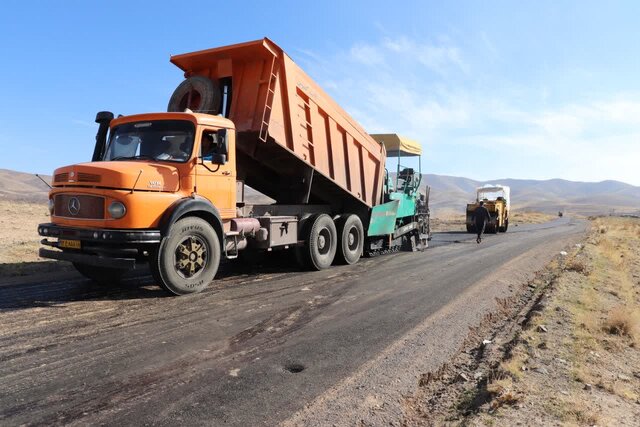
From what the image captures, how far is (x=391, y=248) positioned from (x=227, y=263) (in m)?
5.00

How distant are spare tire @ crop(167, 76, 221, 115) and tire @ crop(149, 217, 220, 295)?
2.41 m

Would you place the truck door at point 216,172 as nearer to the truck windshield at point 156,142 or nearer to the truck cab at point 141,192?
the truck cab at point 141,192

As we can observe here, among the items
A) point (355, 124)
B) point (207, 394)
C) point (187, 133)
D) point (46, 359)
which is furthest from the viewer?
point (355, 124)

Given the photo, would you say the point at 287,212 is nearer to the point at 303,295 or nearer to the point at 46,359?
the point at 303,295

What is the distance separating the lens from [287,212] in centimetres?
883

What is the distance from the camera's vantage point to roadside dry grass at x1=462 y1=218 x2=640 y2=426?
10.4 ft

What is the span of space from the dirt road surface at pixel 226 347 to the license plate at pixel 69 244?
725mm

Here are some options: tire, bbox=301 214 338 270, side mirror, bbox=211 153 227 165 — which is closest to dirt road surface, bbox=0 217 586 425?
tire, bbox=301 214 338 270

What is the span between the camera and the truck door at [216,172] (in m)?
6.53

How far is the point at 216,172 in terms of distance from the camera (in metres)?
6.82

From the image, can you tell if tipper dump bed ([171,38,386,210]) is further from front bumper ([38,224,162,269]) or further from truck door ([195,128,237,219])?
front bumper ([38,224,162,269])

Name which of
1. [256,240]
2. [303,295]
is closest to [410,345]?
[303,295]

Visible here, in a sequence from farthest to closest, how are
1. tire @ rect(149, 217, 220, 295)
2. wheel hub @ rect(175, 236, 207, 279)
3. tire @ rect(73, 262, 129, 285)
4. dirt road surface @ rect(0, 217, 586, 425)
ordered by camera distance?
tire @ rect(73, 262, 129, 285)
wheel hub @ rect(175, 236, 207, 279)
tire @ rect(149, 217, 220, 295)
dirt road surface @ rect(0, 217, 586, 425)

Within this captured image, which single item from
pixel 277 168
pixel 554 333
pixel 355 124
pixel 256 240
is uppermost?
pixel 355 124
